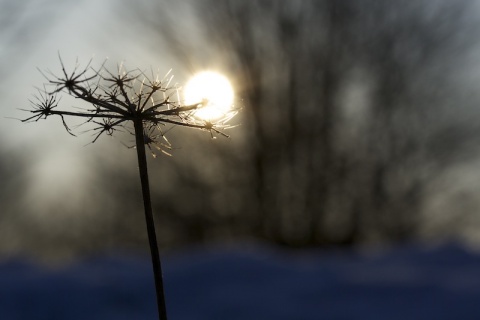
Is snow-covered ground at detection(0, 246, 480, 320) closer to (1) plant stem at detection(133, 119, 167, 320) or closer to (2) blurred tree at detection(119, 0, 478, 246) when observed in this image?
(1) plant stem at detection(133, 119, 167, 320)

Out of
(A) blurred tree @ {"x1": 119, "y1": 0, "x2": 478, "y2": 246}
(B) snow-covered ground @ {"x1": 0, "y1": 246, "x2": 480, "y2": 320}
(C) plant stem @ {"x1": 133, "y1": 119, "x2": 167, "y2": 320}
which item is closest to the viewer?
(C) plant stem @ {"x1": 133, "y1": 119, "x2": 167, "y2": 320}

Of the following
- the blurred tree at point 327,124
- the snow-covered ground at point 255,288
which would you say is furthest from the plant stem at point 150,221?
the blurred tree at point 327,124

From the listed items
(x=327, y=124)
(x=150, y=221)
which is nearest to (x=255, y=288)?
(x=150, y=221)

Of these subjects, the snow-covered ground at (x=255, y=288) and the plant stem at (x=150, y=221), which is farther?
the snow-covered ground at (x=255, y=288)

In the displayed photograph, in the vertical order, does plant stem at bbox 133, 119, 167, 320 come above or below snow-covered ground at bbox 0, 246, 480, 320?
above

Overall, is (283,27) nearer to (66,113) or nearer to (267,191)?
(267,191)

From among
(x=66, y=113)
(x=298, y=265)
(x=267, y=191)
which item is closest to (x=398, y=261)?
(x=298, y=265)

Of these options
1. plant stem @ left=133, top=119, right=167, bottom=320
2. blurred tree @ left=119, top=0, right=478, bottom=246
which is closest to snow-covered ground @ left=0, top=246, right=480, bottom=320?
plant stem @ left=133, top=119, right=167, bottom=320

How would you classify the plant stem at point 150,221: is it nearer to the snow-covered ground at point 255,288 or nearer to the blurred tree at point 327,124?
the snow-covered ground at point 255,288

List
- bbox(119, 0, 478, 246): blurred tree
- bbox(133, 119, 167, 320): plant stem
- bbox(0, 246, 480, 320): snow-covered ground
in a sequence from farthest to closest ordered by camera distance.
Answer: bbox(119, 0, 478, 246): blurred tree
bbox(0, 246, 480, 320): snow-covered ground
bbox(133, 119, 167, 320): plant stem
